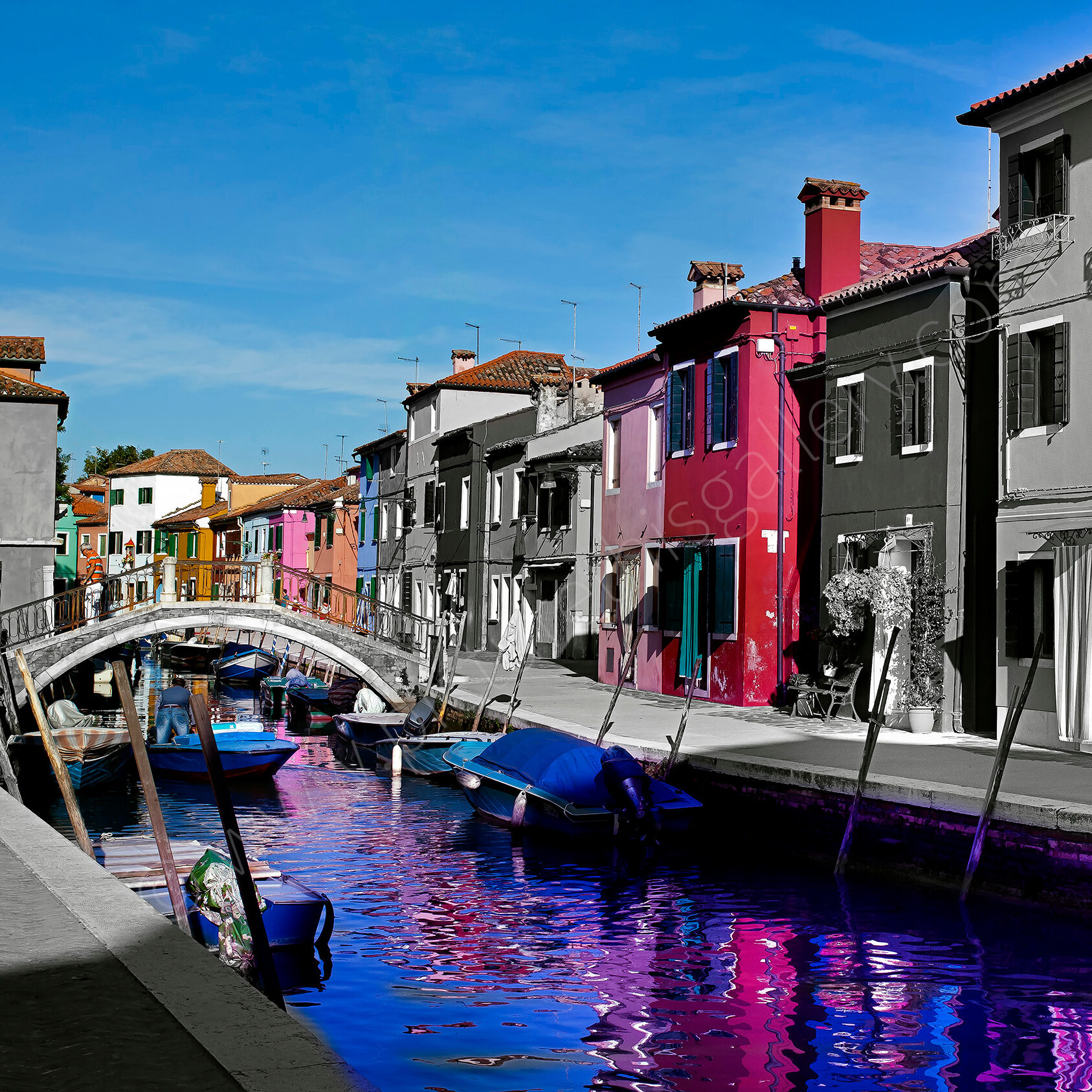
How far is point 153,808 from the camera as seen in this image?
1000 centimetres

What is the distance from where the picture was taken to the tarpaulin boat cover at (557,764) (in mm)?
16109

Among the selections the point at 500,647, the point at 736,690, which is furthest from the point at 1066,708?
the point at 500,647

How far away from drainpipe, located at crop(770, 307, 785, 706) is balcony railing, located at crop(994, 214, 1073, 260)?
5288mm

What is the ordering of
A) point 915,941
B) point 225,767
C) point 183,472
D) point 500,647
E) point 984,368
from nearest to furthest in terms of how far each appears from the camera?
1. point 915,941
2. point 984,368
3. point 225,767
4. point 500,647
5. point 183,472

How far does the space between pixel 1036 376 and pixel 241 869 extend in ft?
44.0

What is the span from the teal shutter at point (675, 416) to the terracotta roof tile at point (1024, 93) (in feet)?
26.6

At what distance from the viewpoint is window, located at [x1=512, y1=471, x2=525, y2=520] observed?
125 ft

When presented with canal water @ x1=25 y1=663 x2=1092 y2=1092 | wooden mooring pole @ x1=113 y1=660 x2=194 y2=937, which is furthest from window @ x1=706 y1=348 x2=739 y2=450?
wooden mooring pole @ x1=113 y1=660 x2=194 y2=937

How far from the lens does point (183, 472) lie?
82062mm

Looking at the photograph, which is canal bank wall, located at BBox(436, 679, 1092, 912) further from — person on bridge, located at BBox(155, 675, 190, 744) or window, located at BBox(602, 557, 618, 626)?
window, located at BBox(602, 557, 618, 626)

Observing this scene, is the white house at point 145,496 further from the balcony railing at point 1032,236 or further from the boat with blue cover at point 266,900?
the boat with blue cover at point 266,900

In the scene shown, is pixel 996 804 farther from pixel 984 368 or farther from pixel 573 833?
pixel 984 368

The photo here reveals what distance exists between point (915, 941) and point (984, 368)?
1005 cm

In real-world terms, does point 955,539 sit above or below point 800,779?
above
